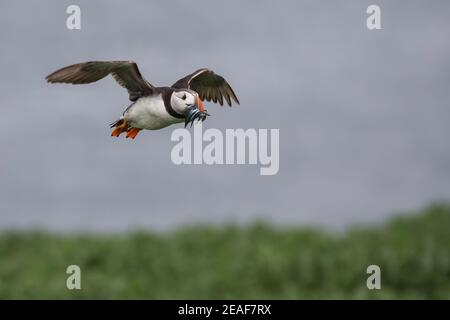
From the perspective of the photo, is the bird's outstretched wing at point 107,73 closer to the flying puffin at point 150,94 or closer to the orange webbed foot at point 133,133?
the flying puffin at point 150,94

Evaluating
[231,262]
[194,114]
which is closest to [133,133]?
[194,114]

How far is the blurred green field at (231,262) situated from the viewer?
22031 millimetres

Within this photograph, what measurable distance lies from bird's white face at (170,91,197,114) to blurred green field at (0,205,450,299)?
1911 centimetres

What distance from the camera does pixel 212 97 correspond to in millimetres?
2150

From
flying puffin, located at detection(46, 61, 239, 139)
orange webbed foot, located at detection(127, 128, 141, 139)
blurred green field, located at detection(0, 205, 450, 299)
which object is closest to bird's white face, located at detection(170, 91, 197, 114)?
flying puffin, located at detection(46, 61, 239, 139)

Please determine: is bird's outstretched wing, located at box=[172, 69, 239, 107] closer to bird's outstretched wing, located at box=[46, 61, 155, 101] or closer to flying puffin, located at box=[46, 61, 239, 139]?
flying puffin, located at box=[46, 61, 239, 139]

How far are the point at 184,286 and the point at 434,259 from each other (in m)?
7.77

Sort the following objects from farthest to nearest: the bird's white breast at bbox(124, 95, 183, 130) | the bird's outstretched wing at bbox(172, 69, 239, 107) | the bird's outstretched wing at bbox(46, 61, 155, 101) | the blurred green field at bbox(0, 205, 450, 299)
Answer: the blurred green field at bbox(0, 205, 450, 299)
the bird's outstretched wing at bbox(172, 69, 239, 107)
the bird's outstretched wing at bbox(46, 61, 155, 101)
the bird's white breast at bbox(124, 95, 183, 130)

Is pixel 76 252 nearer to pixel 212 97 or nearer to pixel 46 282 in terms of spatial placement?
pixel 46 282

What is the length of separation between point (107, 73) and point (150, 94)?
17 centimetres

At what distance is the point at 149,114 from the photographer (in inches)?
70.4

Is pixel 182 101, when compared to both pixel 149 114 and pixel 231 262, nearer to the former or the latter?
pixel 149 114

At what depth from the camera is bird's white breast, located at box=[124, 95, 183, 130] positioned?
5.61ft
